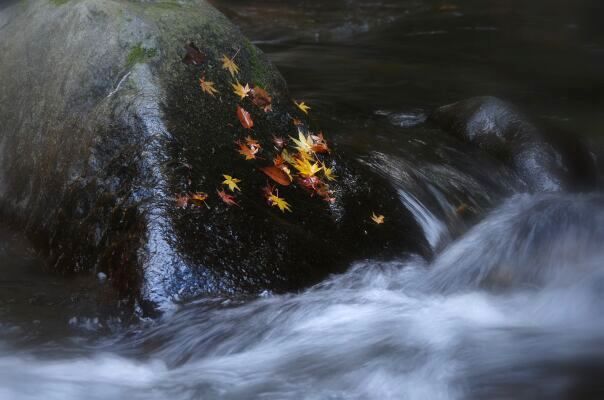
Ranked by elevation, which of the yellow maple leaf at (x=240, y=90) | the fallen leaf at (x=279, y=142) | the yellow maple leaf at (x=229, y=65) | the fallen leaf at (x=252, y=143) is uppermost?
the yellow maple leaf at (x=229, y=65)

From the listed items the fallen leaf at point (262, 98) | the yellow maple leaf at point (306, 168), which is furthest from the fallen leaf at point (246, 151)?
the fallen leaf at point (262, 98)

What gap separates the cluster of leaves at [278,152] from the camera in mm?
4055

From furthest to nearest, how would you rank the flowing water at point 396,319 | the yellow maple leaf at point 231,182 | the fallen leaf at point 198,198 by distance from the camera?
the yellow maple leaf at point 231,182 < the fallen leaf at point 198,198 < the flowing water at point 396,319

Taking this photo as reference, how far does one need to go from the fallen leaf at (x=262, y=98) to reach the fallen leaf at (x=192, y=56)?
0.38 m

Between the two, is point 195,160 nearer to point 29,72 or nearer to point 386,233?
point 386,233

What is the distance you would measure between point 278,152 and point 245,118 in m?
0.28

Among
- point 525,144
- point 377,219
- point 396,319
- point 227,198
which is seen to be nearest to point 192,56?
point 227,198

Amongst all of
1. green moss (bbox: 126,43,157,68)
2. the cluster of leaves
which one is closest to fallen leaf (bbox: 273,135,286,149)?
the cluster of leaves

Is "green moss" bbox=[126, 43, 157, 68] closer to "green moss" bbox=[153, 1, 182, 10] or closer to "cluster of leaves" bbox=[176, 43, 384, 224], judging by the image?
"cluster of leaves" bbox=[176, 43, 384, 224]

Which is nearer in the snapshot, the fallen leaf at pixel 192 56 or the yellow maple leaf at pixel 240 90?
the fallen leaf at pixel 192 56

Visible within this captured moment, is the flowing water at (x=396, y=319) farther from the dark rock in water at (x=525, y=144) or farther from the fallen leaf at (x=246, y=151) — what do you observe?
the fallen leaf at (x=246, y=151)

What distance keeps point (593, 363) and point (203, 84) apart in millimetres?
2574

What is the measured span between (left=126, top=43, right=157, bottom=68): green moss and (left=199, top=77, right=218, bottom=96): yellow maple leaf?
0.31 m

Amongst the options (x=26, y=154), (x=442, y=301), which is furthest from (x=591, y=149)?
(x=26, y=154)
